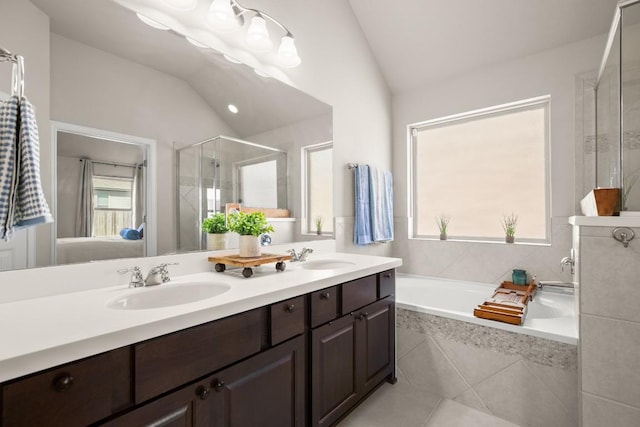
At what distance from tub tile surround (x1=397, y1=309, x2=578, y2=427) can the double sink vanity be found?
46 centimetres

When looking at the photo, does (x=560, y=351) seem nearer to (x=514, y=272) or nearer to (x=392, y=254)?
(x=514, y=272)

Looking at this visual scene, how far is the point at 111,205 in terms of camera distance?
4.32 feet

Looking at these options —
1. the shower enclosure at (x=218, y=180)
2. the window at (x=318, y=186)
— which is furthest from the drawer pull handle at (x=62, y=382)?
the window at (x=318, y=186)

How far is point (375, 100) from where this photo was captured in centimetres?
309

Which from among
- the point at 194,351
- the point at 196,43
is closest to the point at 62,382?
the point at 194,351

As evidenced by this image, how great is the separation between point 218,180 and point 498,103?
249cm

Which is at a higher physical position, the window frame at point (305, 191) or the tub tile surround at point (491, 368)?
the window frame at point (305, 191)

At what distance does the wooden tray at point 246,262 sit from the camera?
1.47 meters

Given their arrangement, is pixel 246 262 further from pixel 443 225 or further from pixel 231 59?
pixel 443 225

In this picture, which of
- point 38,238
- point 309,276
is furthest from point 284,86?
point 38,238

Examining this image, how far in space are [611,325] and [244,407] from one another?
1.64 m

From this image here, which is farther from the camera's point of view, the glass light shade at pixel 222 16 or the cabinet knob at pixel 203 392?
the glass light shade at pixel 222 16

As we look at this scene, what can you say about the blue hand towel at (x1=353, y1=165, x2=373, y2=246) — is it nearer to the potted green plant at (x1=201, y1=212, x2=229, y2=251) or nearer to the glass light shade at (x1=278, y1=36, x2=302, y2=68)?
the glass light shade at (x1=278, y1=36, x2=302, y2=68)

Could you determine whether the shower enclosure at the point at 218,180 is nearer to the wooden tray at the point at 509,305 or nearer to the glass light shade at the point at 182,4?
the glass light shade at the point at 182,4
